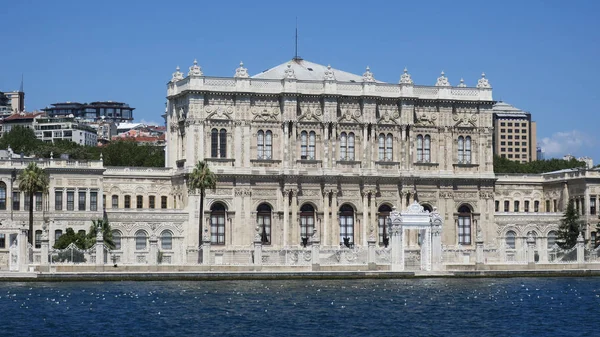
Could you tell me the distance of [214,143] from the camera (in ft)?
286

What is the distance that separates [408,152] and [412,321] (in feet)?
124

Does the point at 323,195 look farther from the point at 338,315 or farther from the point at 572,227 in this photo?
the point at 338,315

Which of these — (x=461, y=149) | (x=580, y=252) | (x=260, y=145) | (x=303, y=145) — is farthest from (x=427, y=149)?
(x=580, y=252)

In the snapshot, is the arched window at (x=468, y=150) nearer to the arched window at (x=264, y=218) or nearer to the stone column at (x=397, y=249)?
the arched window at (x=264, y=218)

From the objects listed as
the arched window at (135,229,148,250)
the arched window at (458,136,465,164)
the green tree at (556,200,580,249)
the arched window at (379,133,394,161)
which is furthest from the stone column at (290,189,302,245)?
the green tree at (556,200,580,249)

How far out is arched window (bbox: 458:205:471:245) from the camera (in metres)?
92.6

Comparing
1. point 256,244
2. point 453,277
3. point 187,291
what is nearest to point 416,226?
point 453,277

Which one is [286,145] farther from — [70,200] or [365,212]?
[70,200]

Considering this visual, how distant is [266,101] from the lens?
88.3m

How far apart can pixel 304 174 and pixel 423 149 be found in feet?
28.9

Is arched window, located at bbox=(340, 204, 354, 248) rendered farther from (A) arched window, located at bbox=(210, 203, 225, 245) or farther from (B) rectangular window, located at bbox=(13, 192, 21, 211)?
(B) rectangular window, located at bbox=(13, 192, 21, 211)

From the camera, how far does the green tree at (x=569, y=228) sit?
293 feet

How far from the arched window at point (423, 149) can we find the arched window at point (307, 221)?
834 centimetres

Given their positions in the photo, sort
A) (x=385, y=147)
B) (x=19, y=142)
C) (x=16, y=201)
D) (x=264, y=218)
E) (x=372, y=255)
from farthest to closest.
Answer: (x=19, y=142)
(x=385, y=147)
(x=264, y=218)
(x=16, y=201)
(x=372, y=255)
